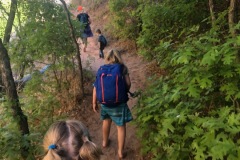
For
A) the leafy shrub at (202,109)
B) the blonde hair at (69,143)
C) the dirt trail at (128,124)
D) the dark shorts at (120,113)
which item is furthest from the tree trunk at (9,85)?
the blonde hair at (69,143)

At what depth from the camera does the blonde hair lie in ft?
6.28

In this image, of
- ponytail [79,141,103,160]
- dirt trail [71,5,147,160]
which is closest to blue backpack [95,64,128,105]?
dirt trail [71,5,147,160]

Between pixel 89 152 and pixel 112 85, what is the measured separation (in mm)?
2039

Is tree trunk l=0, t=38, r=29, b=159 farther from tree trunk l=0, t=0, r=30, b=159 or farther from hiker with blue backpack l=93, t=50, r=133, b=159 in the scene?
hiker with blue backpack l=93, t=50, r=133, b=159

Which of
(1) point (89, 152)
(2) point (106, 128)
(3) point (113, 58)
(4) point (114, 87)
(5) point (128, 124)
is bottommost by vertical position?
(5) point (128, 124)

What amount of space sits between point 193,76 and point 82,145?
1.96 metres

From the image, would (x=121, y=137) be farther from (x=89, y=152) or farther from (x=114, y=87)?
(x=89, y=152)

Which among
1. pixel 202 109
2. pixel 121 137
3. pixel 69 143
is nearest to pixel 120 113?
pixel 121 137

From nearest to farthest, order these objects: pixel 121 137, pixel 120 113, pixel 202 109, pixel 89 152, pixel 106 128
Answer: pixel 89 152, pixel 202 109, pixel 120 113, pixel 121 137, pixel 106 128

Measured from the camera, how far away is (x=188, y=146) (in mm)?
3219

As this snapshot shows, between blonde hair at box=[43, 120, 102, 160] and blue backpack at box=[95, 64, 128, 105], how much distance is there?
5.92 feet

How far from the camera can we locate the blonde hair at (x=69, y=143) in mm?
1915

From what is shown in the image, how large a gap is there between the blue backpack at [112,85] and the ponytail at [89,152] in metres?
1.97

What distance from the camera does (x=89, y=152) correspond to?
1.90 m
